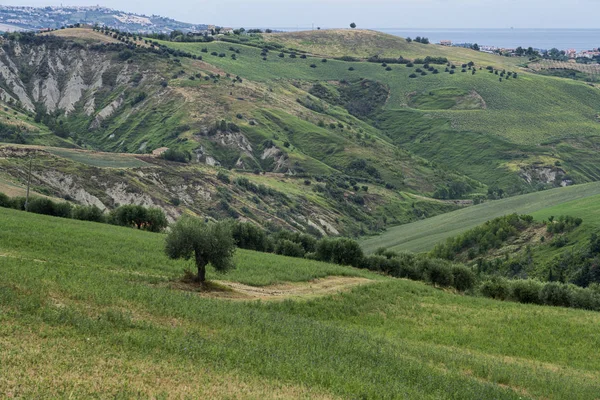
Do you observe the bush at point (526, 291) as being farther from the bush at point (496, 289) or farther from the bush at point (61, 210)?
the bush at point (61, 210)

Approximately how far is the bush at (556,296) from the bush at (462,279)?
1009 centimetres

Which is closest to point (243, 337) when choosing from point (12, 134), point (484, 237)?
point (484, 237)

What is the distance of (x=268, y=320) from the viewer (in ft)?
148

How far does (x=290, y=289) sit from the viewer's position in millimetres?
63500

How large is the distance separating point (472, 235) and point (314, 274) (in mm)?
73161

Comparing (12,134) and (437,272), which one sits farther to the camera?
(12,134)

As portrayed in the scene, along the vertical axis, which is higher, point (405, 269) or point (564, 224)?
point (405, 269)

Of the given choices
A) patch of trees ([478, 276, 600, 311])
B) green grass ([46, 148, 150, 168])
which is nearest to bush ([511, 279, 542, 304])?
patch of trees ([478, 276, 600, 311])

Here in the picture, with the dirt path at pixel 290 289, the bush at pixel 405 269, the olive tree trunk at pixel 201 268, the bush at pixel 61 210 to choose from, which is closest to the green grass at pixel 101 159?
the bush at pixel 61 210

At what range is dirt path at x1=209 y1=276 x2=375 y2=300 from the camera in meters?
56.3

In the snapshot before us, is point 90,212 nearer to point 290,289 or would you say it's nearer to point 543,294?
point 290,289

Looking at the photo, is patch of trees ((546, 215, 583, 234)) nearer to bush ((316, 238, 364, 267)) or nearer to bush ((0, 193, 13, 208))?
bush ((316, 238, 364, 267))

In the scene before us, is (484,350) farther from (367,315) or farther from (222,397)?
(222,397)

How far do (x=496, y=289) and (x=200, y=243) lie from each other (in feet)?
123
